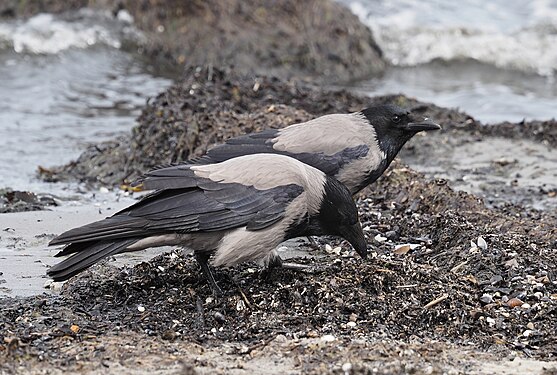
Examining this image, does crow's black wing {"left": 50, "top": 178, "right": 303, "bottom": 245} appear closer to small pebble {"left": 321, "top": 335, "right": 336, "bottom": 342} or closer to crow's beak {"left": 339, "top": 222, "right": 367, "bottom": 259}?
crow's beak {"left": 339, "top": 222, "right": 367, "bottom": 259}

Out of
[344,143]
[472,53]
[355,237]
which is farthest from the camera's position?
[472,53]

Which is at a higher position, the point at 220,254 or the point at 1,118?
the point at 220,254

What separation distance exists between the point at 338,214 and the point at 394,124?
Answer: 198 centimetres

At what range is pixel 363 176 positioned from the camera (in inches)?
307

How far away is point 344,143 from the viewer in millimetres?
7836

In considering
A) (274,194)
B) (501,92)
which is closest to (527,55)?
(501,92)

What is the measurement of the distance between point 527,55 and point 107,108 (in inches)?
376

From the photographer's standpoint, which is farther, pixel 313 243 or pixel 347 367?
pixel 313 243

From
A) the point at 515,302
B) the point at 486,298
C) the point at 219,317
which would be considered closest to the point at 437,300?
the point at 486,298

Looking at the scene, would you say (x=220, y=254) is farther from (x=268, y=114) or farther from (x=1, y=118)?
(x=1, y=118)

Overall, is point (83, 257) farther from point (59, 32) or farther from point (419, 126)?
point (59, 32)

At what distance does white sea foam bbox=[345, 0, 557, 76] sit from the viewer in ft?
64.2

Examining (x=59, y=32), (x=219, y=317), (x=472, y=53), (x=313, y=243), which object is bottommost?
(x=59, y=32)

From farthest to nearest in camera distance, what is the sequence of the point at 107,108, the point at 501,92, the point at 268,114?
the point at 501,92, the point at 107,108, the point at 268,114
